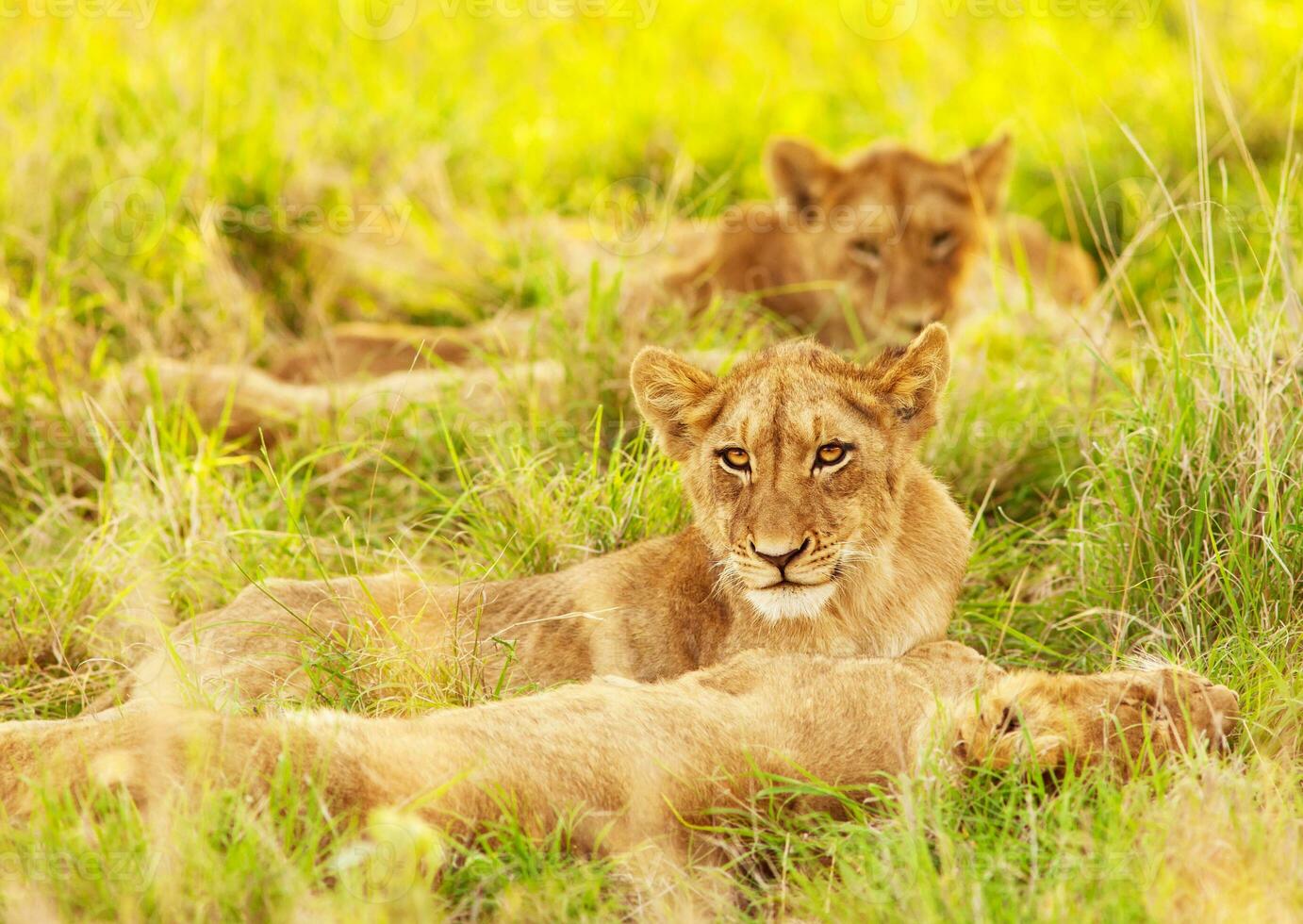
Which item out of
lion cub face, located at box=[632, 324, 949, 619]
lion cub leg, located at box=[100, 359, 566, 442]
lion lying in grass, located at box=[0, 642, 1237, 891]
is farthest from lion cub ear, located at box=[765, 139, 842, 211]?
lion lying in grass, located at box=[0, 642, 1237, 891]

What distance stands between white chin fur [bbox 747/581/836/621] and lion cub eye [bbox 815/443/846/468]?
323 millimetres

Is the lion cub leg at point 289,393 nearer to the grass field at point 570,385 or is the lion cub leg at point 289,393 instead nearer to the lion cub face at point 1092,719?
the grass field at point 570,385

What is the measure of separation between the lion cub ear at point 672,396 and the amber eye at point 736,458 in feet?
0.58

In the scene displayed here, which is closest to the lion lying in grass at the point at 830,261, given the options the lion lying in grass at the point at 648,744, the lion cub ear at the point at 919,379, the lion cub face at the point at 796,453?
the lion cub face at the point at 796,453

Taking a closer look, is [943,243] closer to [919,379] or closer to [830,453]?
[919,379]

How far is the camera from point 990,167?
710cm

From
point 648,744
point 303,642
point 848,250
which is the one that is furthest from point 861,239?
point 648,744

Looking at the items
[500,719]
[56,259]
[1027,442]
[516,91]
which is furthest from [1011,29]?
[500,719]

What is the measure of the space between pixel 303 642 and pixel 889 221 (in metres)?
3.72

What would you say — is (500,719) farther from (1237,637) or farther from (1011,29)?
(1011,29)

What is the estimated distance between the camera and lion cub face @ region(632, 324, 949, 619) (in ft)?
13.3

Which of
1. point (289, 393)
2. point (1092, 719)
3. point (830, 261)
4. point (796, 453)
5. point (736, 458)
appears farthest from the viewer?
point (830, 261)

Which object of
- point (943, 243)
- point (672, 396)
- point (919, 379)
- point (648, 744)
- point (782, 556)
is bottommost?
point (648, 744)

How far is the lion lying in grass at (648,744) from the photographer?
10.6 ft
